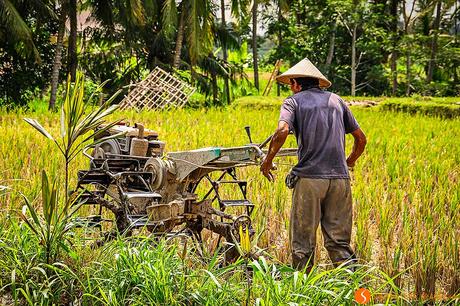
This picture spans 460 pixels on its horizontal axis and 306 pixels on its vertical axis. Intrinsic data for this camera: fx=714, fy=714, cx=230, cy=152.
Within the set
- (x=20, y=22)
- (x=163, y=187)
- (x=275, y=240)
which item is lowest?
(x=275, y=240)

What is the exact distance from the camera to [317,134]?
3.83 meters

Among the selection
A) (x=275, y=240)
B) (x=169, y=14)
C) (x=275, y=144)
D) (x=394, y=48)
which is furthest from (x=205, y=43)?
(x=275, y=144)

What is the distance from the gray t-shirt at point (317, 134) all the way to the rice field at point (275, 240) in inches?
21.5

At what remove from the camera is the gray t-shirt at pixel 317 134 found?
383cm

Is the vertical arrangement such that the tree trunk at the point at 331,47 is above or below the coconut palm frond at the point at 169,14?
below

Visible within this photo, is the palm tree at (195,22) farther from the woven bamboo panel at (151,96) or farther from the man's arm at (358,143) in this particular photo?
the man's arm at (358,143)

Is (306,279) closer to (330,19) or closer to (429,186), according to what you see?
(429,186)

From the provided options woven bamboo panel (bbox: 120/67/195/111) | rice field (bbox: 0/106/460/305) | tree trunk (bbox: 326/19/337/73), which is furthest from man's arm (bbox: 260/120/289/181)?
tree trunk (bbox: 326/19/337/73)

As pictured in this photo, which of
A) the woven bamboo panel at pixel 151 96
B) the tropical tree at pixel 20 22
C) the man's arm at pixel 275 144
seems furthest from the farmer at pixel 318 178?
the tropical tree at pixel 20 22

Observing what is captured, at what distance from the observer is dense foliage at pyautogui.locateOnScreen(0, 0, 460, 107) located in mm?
17016

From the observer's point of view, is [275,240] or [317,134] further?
[275,240]

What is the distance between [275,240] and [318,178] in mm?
1187

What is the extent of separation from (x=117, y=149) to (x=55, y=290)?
6.01 ft

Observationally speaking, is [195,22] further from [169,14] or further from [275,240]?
[275,240]
